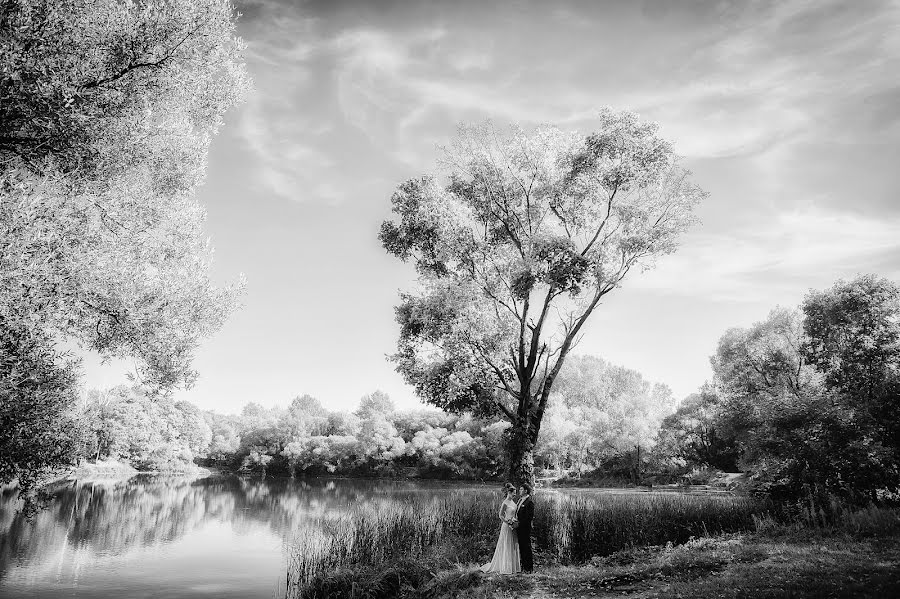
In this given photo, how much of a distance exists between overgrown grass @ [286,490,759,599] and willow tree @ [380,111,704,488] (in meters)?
3.84

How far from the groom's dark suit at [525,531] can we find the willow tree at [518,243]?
0.72 m

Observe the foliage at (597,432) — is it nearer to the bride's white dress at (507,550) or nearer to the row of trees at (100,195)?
the bride's white dress at (507,550)

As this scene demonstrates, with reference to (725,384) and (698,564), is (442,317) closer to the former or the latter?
(698,564)

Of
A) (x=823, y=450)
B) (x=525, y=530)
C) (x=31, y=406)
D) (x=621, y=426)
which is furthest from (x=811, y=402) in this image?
(x=621, y=426)

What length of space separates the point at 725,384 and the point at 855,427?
1179 inches

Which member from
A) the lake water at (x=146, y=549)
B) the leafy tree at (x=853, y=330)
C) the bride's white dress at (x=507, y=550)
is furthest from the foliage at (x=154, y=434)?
the leafy tree at (x=853, y=330)

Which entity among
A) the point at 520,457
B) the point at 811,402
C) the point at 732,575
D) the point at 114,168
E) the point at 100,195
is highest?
the point at 114,168

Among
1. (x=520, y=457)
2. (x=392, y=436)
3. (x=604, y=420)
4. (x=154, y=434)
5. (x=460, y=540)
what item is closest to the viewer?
(x=520, y=457)

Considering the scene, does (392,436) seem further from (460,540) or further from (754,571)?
(754,571)

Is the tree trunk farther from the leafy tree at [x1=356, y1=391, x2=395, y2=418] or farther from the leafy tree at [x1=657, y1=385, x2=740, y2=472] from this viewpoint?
the leafy tree at [x1=356, y1=391, x2=395, y2=418]

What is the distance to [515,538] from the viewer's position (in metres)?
11.2

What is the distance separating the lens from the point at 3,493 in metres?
29.6

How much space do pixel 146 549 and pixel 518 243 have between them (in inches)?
758

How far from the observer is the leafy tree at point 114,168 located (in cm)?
646
